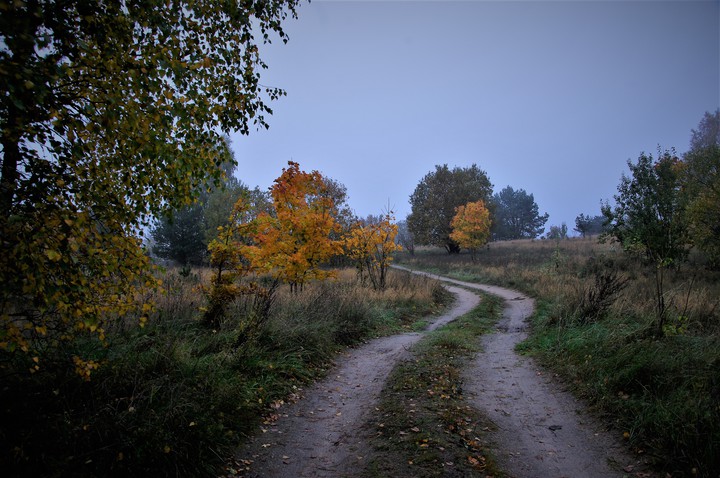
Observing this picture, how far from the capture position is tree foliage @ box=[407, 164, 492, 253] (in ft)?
148

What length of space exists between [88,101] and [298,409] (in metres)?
4.66

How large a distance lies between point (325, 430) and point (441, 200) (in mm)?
43357

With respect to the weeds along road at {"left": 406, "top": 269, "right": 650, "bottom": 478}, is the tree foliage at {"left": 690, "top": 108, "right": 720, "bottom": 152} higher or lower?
higher

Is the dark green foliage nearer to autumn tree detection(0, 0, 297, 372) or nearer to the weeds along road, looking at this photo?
the weeds along road

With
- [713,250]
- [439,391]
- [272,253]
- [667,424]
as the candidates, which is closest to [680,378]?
[667,424]

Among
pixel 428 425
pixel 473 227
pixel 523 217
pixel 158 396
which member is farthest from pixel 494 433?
pixel 523 217

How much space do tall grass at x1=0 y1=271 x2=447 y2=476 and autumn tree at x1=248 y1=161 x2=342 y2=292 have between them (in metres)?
4.11

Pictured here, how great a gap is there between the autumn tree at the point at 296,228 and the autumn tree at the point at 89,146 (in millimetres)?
7773

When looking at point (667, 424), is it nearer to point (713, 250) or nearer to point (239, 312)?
point (239, 312)

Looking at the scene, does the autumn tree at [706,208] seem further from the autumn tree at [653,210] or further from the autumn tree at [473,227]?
the autumn tree at [473,227]

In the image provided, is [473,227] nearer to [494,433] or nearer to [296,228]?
[296,228]

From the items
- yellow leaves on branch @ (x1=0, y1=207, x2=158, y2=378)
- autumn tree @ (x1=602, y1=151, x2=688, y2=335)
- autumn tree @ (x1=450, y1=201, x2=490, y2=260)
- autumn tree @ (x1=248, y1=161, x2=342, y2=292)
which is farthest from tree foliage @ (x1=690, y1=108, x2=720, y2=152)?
yellow leaves on branch @ (x1=0, y1=207, x2=158, y2=378)

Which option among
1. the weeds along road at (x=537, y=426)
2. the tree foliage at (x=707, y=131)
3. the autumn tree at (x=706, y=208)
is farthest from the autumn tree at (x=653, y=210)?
the tree foliage at (x=707, y=131)

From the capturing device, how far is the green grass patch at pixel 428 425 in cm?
380
